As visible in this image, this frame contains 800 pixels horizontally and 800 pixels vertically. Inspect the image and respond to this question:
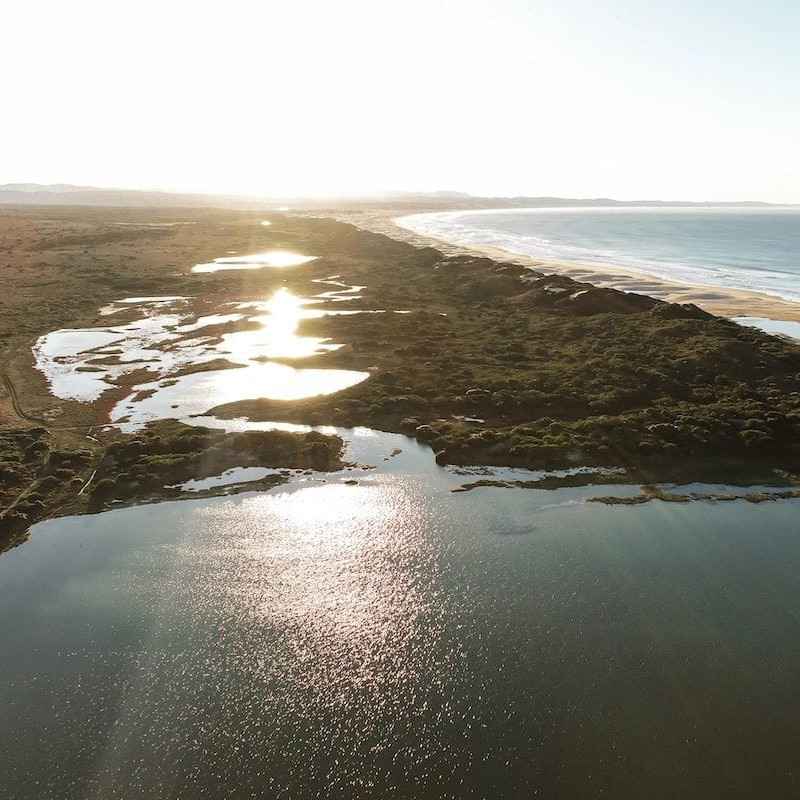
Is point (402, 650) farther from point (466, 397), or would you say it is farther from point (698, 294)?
point (698, 294)

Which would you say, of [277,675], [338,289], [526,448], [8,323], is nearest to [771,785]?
[277,675]

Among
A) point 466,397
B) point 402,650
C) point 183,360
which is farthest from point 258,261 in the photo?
point 402,650

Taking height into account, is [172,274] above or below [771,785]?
below

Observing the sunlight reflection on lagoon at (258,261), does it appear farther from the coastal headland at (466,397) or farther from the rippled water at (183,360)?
the rippled water at (183,360)

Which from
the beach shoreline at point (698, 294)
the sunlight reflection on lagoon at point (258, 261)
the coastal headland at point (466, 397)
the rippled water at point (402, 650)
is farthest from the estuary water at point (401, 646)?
the sunlight reflection on lagoon at point (258, 261)

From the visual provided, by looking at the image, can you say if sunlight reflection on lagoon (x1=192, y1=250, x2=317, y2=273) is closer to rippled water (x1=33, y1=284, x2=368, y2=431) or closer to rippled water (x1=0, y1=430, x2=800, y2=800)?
rippled water (x1=33, y1=284, x2=368, y2=431)

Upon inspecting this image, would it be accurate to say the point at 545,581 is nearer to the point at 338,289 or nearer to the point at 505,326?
the point at 505,326
